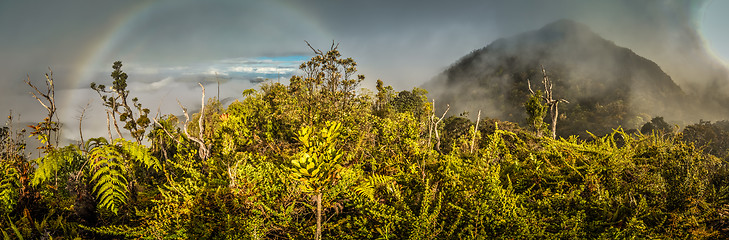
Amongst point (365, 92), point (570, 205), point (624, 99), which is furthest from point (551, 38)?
point (570, 205)

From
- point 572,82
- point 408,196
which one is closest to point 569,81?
point 572,82

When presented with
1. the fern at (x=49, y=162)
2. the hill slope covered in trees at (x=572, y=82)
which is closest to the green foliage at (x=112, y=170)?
the fern at (x=49, y=162)

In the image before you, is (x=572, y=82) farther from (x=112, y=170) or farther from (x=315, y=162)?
(x=112, y=170)

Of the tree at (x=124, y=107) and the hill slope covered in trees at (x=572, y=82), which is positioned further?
the hill slope covered in trees at (x=572, y=82)

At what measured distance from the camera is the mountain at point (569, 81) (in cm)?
4766

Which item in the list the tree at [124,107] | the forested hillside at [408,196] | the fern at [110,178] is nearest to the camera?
the forested hillside at [408,196]

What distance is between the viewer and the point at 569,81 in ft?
201

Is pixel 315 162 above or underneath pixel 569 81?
underneath

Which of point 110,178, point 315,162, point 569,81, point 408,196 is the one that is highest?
point 569,81

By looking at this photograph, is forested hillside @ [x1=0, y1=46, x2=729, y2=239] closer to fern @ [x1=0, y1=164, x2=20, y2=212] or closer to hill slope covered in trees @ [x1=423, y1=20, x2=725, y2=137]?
fern @ [x1=0, y1=164, x2=20, y2=212]

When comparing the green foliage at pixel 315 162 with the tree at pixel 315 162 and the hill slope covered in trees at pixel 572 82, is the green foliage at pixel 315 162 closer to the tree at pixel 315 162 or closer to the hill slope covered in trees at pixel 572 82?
the tree at pixel 315 162

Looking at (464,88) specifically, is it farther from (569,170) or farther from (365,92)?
(569,170)

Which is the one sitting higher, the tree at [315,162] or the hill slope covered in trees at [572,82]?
the hill slope covered in trees at [572,82]

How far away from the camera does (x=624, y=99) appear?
5241 centimetres
